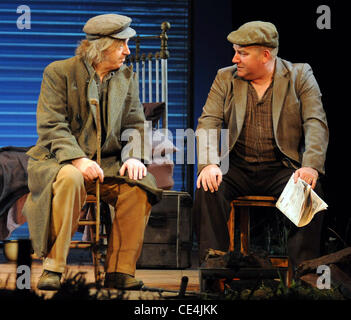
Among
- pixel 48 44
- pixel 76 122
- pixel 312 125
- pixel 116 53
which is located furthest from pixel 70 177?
pixel 48 44

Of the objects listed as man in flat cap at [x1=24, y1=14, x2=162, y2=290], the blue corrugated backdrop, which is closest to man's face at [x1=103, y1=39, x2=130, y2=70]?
man in flat cap at [x1=24, y1=14, x2=162, y2=290]

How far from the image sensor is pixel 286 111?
3719 millimetres

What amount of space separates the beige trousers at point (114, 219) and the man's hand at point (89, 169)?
0.05 meters

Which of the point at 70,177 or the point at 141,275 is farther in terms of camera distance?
the point at 141,275

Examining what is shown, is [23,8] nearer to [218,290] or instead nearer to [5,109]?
→ [5,109]

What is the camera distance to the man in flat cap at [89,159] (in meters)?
3.07

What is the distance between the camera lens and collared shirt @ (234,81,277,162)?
372cm

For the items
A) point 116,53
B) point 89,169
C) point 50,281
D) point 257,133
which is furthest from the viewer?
point 257,133

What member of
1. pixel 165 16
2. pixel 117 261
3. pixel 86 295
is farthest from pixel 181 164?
pixel 86 295

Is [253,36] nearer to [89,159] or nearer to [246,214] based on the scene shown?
[246,214]

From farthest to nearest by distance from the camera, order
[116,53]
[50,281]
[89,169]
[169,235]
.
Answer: [169,235] → [116,53] → [89,169] → [50,281]

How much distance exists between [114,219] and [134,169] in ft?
0.90

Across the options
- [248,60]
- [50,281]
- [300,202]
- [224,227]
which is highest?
[248,60]

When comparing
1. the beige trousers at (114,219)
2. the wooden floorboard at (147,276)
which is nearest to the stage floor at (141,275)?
the wooden floorboard at (147,276)
